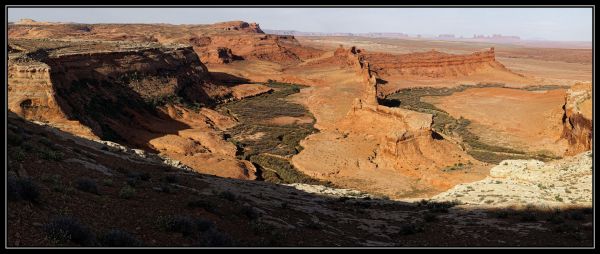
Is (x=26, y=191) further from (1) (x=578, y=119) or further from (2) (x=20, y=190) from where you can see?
(1) (x=578, y=119)

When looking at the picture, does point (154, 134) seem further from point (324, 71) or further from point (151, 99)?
point (324, 71)

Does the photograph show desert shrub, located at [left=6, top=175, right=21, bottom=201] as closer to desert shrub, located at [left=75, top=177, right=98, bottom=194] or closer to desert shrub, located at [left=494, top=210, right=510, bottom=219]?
desert shrub, located at [left=75, top=177, right=98, bottom=194]

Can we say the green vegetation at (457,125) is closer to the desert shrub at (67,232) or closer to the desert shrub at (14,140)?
the desert shrub at (14,140)

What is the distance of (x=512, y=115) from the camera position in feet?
161

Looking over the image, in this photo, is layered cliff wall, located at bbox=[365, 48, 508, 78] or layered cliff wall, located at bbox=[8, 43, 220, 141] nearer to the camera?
layered cliff wall, located at bbox=[8, 43, 220, 141]

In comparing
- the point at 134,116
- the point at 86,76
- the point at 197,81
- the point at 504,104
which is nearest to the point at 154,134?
the point at 134,116

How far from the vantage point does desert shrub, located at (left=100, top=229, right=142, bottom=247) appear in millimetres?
8078

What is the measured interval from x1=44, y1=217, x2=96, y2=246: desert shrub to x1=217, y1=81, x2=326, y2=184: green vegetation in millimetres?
20377

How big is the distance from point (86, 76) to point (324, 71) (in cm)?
5085

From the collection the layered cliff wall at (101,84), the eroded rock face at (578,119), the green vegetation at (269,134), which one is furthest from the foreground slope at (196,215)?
the eroded rock face at (578,119)

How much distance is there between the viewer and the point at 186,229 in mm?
9680

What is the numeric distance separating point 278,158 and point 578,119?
862 inches

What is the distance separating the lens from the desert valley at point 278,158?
10797 mm

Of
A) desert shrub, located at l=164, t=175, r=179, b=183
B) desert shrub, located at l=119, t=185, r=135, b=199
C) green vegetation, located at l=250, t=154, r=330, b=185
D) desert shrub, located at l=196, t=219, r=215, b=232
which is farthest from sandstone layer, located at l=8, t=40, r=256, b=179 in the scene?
desert shrub, located at l=196, t=219, r=215, b=232
